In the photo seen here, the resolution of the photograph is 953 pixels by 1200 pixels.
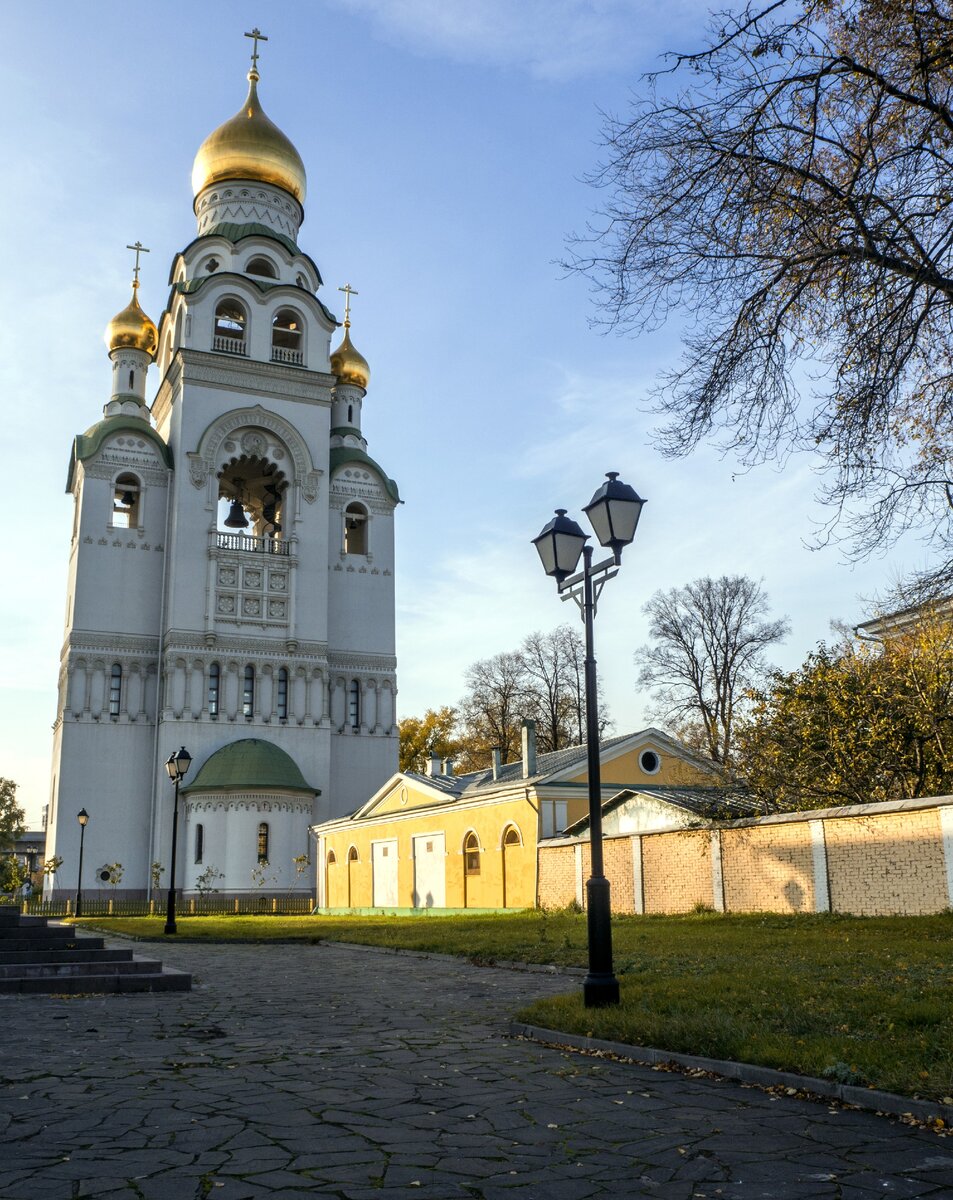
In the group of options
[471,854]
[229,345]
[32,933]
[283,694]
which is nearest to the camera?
[32,933]

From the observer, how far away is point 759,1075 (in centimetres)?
611

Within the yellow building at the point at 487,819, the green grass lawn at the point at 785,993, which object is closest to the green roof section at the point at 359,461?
the yellow building at the point at 487,819

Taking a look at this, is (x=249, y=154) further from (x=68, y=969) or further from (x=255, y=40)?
(x=68, y=969)

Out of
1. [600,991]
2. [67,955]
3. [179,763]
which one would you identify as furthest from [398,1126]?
[179,763]

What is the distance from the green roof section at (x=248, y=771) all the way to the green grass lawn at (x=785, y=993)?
2652cm

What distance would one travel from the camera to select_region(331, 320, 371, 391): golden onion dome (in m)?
55.5

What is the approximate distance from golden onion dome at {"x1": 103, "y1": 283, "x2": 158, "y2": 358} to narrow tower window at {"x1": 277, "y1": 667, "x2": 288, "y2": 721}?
716 inches

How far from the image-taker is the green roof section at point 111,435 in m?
46.8

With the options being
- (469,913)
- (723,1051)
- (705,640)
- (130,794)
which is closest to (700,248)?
(723,1051)

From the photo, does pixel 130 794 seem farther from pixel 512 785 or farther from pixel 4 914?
pixel 4 914

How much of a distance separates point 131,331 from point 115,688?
18311mm

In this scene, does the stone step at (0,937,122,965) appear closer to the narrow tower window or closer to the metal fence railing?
the metal fence railing

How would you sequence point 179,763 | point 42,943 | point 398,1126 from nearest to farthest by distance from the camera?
point 398,1126, point 42,943, point 179,763

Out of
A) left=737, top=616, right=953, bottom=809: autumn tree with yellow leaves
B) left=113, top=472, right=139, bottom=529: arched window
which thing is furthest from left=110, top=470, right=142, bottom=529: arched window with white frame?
left=737, top=616, right=953, bottom=809: autumn tree with yellow leaves
